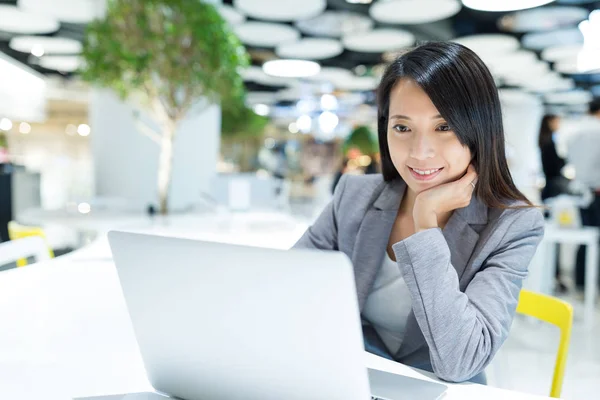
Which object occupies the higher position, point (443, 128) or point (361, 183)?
point (443, 128)

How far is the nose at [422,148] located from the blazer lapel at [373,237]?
0.25m

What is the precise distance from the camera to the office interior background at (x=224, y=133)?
2.27m

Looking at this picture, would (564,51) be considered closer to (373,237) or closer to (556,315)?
(556,315)

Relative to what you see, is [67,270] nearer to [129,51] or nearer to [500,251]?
[500,251]

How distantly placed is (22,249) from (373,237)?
4.24ft

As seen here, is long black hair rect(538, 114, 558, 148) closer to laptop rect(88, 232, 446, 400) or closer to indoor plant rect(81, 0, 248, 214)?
indoor plant rect(81, 0, 248, 214)

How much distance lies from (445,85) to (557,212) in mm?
3472

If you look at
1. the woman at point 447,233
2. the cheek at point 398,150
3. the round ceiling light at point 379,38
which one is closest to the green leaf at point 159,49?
the woman at point 447,233

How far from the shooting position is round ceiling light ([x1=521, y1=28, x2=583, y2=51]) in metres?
7.98

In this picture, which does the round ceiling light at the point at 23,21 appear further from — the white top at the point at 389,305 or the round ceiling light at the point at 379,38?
the white top at the point at 389,305

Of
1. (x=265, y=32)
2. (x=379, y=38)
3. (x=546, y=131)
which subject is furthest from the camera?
(x=379, y=38)

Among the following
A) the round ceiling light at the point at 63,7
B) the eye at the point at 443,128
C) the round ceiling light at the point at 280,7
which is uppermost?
the round ceiling light at the point at 280,7

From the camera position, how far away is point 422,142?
1.05 meters

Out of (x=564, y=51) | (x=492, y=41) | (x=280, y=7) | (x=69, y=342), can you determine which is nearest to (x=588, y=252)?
(x=69, y=342)
